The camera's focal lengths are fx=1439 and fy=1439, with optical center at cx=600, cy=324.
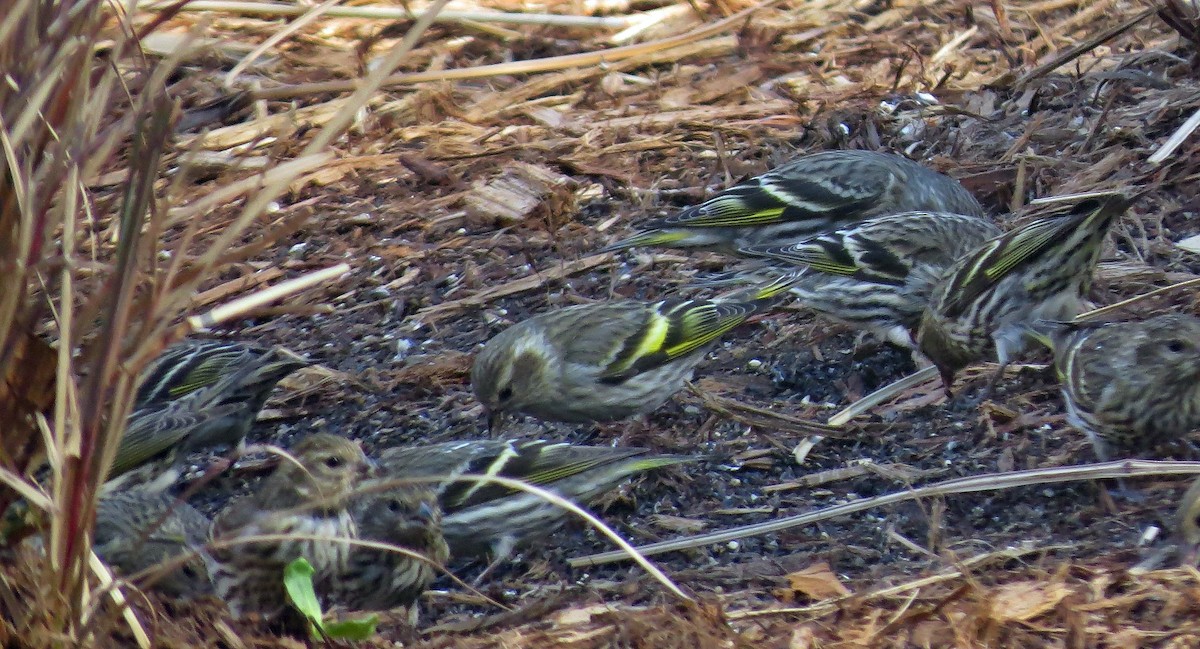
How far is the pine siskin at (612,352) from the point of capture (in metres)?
5.60

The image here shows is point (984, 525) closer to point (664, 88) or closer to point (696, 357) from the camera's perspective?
point (696, 357)

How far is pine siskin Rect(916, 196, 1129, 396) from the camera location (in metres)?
5.26

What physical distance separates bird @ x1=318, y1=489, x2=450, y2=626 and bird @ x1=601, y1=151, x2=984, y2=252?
7.07ft

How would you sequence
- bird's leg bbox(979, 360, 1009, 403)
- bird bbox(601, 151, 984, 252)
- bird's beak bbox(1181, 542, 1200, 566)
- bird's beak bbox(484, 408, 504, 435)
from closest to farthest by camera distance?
bird's beak bbox(1181, 542, 1200, 566)
bird's leg bbox(979, 360, 1009, 403)
bird's beak bbox(484, 408, 504, 435)
bird bbox(601, 151, 984, 252)

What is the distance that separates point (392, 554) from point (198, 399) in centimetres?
156

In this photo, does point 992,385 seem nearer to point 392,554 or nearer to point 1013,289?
point 1013,289

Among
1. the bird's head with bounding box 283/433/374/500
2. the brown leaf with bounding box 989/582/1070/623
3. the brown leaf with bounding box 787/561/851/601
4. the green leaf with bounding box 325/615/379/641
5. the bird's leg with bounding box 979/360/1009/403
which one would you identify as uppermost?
the green leaf with bounding box 325/615/379/641

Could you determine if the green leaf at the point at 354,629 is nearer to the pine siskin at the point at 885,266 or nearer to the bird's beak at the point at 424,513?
the bird's beak at the point at 424,513

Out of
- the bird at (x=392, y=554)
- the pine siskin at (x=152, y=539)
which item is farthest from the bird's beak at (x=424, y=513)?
the pine siskin at (x=152, y=539)

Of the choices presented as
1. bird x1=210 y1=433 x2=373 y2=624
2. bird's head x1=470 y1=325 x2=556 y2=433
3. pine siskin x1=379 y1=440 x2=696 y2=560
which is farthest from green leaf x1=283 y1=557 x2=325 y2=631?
bird's head x1=470 y1=325 x2=556 y2=433

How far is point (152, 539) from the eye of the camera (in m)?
4.30

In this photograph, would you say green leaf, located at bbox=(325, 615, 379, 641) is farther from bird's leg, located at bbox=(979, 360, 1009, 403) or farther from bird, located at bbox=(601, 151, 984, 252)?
bird, located at bbox=(601, 151, 984, 252)

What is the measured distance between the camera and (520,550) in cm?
481

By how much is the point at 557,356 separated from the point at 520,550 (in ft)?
3.45
